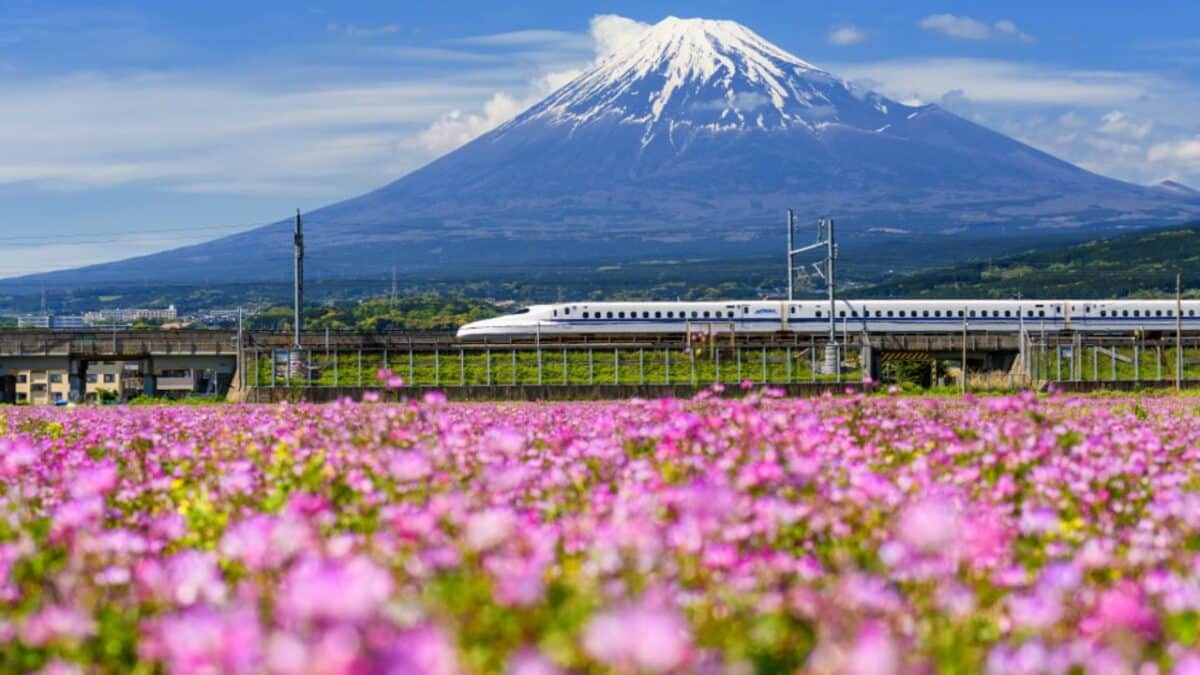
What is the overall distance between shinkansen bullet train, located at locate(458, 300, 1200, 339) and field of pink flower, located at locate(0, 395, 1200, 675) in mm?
65181

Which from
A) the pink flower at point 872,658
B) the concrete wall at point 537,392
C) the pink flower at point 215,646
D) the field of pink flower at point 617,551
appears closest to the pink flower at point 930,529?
the field of pink flower at point 617,551

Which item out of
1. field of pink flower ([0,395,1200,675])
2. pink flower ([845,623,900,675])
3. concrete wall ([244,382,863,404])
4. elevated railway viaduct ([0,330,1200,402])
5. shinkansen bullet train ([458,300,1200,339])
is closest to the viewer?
pink flower ([845,623,900,675])

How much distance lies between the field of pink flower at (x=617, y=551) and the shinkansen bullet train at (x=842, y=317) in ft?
214

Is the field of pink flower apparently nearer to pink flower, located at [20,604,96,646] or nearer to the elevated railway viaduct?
pink flower, located at [20,604,96,646]

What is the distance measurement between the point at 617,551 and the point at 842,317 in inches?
2802

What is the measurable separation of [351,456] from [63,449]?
3.93 metres

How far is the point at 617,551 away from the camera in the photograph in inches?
208

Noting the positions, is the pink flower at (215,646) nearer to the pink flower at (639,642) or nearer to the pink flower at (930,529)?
the pink flower at (639,642)

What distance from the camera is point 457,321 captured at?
13662cm

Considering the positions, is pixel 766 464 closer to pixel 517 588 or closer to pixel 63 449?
pixel 517 588

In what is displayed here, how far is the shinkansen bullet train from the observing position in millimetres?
75562

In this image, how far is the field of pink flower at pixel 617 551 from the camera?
403cm

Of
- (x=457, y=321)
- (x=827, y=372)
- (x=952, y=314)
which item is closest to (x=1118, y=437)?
(x=827, y=372)

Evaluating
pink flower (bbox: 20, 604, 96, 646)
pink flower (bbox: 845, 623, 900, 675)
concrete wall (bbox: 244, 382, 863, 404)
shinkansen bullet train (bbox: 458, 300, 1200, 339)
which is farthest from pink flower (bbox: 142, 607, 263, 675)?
shinkansen bullet train (bbox: 458, 300, 1200, 339)
